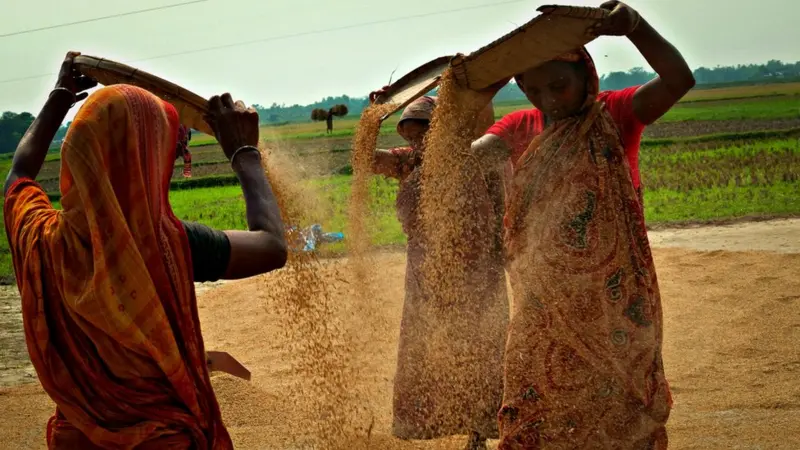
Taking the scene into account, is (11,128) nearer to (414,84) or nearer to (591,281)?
(414,84)

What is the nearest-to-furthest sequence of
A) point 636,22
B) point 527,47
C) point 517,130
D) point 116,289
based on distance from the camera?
point 116,289 → point 636,22 → point 527,47 → point 517,130

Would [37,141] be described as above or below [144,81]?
below

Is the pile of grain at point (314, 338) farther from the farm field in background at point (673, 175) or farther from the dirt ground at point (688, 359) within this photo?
the farm field in background at point (673, 175)

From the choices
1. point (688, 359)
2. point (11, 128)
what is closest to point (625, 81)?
point (11, 128)

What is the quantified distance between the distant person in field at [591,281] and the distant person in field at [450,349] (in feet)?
4.28

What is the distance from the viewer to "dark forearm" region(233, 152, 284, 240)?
2465 millimetres

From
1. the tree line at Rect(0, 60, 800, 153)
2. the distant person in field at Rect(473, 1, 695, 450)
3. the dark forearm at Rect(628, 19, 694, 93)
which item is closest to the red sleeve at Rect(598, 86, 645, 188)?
the distant person in field at Rect(473, 1, 695, 450)

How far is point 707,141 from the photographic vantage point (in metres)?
25.8

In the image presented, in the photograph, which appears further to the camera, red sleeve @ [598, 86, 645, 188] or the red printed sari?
red sleeve @ [598, 86, 645, 188]

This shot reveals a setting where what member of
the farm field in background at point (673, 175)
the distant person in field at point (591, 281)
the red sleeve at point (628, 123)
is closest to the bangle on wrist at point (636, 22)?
the distant person in field at point (591, 281)

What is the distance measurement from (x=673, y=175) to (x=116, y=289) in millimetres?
17921

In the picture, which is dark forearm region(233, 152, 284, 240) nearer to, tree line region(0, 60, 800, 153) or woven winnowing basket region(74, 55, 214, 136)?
woven winnowing basket region(74, 55, 214, 136)

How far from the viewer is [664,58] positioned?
352 centimetres

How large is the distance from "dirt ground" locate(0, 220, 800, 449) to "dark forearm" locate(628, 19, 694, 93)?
2.14 metres
